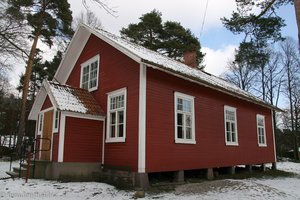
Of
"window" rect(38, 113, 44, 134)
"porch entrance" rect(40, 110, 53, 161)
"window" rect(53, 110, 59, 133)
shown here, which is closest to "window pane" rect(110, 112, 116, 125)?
"window" rect(53, 110, 59, 133)

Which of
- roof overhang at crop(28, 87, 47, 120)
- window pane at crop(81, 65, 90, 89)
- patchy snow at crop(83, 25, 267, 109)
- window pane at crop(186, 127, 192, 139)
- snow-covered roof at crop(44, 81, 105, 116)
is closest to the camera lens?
patchy snow at crop(83, 25, 267, 109)

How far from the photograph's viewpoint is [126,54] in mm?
10789

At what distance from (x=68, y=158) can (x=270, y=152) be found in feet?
44.0

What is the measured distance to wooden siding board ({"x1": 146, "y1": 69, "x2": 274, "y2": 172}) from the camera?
34.4ft

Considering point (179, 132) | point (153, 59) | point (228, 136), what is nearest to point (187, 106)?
point (179, 132)

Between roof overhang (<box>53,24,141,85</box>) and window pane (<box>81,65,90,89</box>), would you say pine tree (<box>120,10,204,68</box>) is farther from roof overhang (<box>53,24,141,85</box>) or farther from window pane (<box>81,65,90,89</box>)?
window pane (<box>81,65,90,89</box>)

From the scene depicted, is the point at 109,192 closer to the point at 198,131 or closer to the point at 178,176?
the point at 178,176

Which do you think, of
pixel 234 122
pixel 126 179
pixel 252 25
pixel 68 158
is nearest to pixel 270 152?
pixel 234 122

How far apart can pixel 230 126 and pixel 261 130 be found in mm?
4298

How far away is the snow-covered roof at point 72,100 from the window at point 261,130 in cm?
1046

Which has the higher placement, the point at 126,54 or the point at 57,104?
the point at 126,54

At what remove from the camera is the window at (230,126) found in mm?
14641

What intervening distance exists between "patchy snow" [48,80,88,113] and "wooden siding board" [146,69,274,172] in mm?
2794

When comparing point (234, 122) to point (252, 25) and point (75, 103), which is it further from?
point (75, 103)
